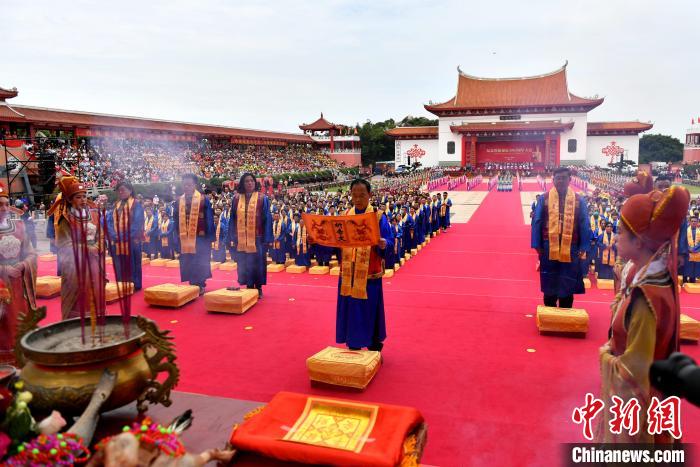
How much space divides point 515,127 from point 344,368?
37039 millimetres

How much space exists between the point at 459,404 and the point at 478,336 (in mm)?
1458

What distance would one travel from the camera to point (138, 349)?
7.70ft

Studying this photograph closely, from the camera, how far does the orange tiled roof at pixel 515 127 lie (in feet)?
122

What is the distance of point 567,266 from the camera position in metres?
4.99

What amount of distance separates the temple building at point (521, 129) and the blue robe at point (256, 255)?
3467cm

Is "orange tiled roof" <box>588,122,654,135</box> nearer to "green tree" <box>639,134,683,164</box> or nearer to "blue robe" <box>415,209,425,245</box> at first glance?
"green tree" <box>639,134,683,164</box>

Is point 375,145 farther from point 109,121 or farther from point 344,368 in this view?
point 344,368

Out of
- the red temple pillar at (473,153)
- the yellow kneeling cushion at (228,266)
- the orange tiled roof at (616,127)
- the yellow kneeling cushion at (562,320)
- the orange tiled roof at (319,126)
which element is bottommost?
the yellow kneeling cushion at (228,266)

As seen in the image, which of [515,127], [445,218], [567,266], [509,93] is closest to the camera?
[567,266]

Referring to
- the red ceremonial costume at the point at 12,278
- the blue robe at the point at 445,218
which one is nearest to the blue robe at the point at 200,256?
the red ceremonial costume at the point at 12,278

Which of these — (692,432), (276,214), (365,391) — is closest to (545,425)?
(692,432)


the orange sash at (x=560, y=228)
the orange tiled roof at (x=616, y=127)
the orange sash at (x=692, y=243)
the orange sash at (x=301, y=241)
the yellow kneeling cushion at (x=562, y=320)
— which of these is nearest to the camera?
the yellow kneeling cushion at (x=562, y=320)

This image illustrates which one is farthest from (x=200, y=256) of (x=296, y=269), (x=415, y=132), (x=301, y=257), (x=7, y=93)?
(x=415, y=132)

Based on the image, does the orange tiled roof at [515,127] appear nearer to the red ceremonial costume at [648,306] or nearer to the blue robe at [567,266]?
the blue robe at [567,266]
